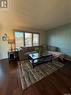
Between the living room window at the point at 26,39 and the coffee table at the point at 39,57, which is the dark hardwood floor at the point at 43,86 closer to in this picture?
the coffee table at the point at 39,57

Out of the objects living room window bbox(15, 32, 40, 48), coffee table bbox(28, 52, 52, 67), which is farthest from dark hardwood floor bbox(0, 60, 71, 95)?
living room window bbox(15, 32, 40, 48)

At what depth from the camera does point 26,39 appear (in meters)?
6.95

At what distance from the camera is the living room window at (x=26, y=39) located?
6.41m

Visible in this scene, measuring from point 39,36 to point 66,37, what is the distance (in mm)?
2587

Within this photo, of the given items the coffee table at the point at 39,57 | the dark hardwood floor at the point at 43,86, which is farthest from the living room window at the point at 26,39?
the dark hardwood floor at the point at 43,86

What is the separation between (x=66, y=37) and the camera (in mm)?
5793

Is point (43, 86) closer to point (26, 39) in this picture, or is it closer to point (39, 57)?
point (39, 57)

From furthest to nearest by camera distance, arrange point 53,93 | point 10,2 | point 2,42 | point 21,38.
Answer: point 21,38 < point 2,42 < point 10,2 < point 53,93

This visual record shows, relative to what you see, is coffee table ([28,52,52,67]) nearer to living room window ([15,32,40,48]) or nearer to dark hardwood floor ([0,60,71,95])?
dark hardwood floor ([0,60,71,95])

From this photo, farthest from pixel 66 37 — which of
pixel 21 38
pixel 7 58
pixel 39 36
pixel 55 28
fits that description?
pixel 7 58

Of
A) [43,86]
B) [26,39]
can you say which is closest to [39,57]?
[43,86]

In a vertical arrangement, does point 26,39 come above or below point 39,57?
above

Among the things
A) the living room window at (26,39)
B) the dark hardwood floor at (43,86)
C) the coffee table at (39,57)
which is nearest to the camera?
the dark hardwood floor at (43,86)

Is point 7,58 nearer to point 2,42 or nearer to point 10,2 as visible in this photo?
point 2,42
